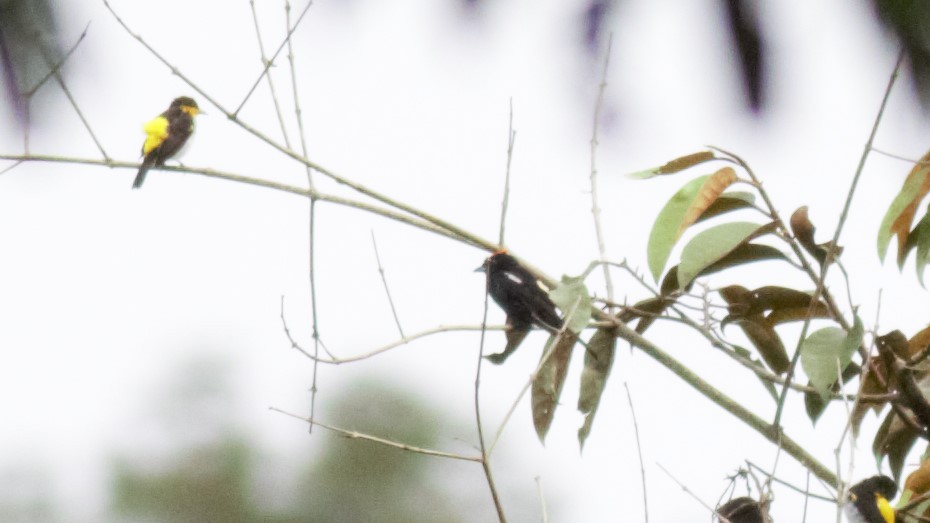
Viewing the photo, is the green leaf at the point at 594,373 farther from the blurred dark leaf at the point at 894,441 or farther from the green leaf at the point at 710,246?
the blurred dark leaf at the point at 894,441

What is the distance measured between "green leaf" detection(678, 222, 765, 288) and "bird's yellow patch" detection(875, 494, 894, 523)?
142 centimetres

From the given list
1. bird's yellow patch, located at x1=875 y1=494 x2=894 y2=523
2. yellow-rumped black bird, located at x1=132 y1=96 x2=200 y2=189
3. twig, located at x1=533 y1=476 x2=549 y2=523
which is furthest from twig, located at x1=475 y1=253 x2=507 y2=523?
yellow-rumped black bird, located at x1=132 y1=96 x2=200 y2=189

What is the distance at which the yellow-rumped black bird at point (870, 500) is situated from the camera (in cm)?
357

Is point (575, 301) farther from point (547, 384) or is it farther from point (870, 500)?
point (870, 500)

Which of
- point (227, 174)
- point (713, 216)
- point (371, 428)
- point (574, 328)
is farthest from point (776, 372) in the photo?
point (371, 428)

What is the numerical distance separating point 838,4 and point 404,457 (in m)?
41.6

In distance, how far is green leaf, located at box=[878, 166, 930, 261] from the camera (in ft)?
6.91

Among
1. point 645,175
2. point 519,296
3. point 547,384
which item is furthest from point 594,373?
point 519,296

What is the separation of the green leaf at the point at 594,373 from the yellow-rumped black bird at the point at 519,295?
0.80 metres

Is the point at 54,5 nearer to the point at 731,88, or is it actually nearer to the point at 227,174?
the point at 731,88

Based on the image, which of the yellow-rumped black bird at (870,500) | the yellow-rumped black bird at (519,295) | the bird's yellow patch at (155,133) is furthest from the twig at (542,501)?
the bird's yellow patch at (155,133)

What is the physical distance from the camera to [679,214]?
2418mm

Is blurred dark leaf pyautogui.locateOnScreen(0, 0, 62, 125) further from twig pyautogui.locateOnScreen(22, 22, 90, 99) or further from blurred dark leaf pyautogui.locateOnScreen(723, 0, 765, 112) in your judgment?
blurred dark leaf pyautogui.locateOnScreen(723, 0, 765, 112)

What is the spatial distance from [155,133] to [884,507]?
659 centimetres
